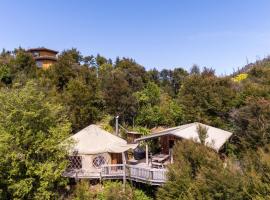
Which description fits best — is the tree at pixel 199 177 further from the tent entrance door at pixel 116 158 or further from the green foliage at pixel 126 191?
the tent entrance door at pixel 116 158

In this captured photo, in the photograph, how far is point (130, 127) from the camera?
139 feet

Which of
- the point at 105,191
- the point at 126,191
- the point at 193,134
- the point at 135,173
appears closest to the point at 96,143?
the point at 105,191

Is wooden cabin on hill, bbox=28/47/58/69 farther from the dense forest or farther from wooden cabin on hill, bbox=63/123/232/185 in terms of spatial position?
wooden cabin on hill, bbox=63/123/232/185

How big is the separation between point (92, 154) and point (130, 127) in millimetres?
19494

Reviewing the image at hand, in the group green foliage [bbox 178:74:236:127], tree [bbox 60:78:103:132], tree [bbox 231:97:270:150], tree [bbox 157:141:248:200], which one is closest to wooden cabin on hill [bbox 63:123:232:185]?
tree [bbox 231:97:270:150]

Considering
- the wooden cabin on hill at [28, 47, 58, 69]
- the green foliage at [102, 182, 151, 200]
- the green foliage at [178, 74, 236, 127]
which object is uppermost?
the wooden cabin on hill at [28, 47, 58, 69]

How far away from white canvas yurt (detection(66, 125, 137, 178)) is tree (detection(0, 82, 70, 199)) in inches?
91.1

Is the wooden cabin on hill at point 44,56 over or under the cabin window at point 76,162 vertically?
over

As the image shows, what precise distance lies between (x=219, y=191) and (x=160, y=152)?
13.4 meters

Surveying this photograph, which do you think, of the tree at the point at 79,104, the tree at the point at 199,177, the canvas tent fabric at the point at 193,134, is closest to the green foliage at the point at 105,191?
the tree at the point at 199,177

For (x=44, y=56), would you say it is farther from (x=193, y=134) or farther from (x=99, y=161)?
(x=193, y=134)

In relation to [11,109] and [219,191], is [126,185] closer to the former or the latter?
[219,191]

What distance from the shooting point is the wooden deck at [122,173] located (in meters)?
20.4

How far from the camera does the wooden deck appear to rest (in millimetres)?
20391
